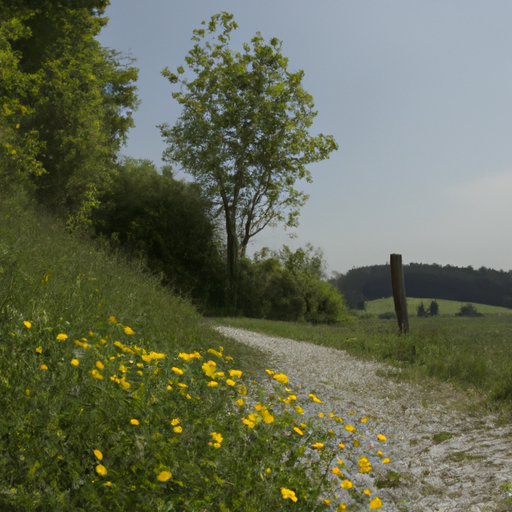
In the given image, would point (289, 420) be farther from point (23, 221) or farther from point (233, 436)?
point (23, 221)

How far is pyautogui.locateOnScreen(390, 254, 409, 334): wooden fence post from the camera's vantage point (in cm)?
1390

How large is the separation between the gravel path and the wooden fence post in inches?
169

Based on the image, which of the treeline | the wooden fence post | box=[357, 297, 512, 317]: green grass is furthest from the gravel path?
box=[357, 297, 512, 317]: green grass

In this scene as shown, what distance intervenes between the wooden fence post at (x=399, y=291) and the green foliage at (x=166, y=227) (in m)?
9.59

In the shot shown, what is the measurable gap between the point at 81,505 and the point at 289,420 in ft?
4.78

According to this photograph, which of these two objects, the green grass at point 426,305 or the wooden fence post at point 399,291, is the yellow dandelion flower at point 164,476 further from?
the green grass at point 426,305

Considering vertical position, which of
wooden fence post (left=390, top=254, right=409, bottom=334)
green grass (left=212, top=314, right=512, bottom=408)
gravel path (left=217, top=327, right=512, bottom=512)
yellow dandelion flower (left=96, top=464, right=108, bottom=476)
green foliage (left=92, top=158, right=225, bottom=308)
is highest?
green foliage (left=92, top=158, right=225, bottom=308)

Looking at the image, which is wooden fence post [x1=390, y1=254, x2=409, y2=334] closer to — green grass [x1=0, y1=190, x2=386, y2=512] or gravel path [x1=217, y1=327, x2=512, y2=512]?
gravel path [x1=217, y1=327, x2=512, y2=512]

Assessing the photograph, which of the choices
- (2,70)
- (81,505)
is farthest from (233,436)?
(2,70)

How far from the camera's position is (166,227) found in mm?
21953

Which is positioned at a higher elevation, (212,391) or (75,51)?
(75,51)

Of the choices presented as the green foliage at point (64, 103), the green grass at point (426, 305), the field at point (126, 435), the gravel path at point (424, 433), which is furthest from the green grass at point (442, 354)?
the green grass at point (426, 305)

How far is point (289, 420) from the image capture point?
3.66 meters

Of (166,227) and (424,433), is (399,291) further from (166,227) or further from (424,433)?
(166,227)
